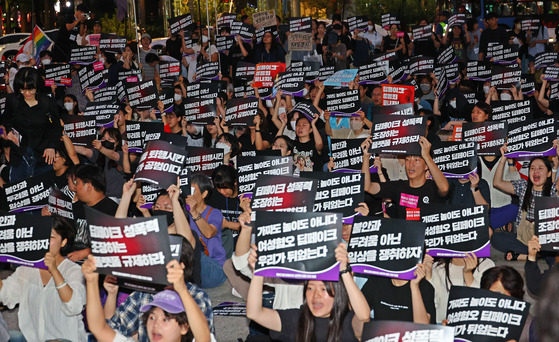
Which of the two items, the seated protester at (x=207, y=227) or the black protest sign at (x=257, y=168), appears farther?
the black protest sign at (x=257, y=168)

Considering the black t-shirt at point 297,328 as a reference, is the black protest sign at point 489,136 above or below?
above

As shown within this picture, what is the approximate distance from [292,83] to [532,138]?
5.22 metres

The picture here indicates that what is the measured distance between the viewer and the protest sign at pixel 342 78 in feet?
46.8

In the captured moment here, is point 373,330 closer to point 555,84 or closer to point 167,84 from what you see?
point 555,84

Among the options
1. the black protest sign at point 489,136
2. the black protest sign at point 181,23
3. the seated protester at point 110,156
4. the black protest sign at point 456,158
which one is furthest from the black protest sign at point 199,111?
the black protest sign at point 181,23

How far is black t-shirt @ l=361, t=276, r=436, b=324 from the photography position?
584 centimetres

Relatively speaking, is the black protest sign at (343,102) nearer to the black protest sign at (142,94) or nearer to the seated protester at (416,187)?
the black protest sign at (142,94)

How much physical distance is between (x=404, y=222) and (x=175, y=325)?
175 cm

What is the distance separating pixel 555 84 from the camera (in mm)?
14945

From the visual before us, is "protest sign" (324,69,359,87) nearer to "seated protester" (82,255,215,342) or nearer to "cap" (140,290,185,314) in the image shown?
"seated protester" (82,255,215,342)

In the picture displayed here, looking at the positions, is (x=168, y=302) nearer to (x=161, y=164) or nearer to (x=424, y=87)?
(x=161, y=164)

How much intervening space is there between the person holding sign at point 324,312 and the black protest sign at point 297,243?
2.8 inches

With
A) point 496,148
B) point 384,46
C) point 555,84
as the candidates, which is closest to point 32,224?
point 496,148

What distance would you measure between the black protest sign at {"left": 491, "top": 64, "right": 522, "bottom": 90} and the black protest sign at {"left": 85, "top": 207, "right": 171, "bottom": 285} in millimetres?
10162
